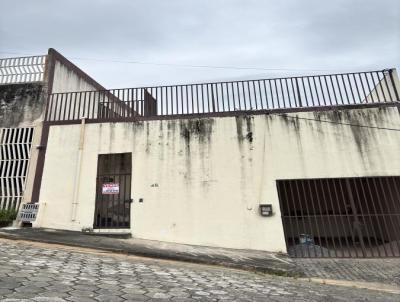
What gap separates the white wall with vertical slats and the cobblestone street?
3.04 metres

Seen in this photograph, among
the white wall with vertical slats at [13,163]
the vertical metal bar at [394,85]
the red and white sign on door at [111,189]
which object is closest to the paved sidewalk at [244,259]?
the red and white sign on door at [111,189]

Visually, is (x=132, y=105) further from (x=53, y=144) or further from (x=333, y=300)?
(x=333, y=300)

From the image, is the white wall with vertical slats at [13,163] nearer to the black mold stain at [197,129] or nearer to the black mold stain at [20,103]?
the black mold stain at [20,103]

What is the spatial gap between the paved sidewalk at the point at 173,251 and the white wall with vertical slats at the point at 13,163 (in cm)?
130

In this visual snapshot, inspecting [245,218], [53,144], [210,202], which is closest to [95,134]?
[53,144]

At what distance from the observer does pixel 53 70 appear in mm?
10016

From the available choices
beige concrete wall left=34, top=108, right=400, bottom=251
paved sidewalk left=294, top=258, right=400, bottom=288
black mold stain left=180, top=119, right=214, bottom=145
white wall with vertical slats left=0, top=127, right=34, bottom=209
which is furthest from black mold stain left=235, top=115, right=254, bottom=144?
white wall with vertical slats left=0, top=127, right=34, bottom=209

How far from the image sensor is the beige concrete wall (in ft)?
26.0

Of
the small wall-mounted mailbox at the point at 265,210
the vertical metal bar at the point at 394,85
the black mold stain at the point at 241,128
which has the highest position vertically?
the vertical metal bar at the point at 394,85

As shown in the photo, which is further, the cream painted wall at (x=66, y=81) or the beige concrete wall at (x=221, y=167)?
the cream painted wall at (x=66, y=81)

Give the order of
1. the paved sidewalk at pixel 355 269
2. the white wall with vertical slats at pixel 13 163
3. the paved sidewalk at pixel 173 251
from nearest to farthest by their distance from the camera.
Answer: the paved sidewalk at pixel 355 269, the paved sidewalk at pixel 173 251, the white wall with vertical slats at pixel 13 163

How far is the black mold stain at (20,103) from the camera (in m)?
9.57

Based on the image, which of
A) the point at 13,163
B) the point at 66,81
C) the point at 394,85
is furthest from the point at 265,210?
the point at 66,81

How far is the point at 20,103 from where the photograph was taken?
9.73m
